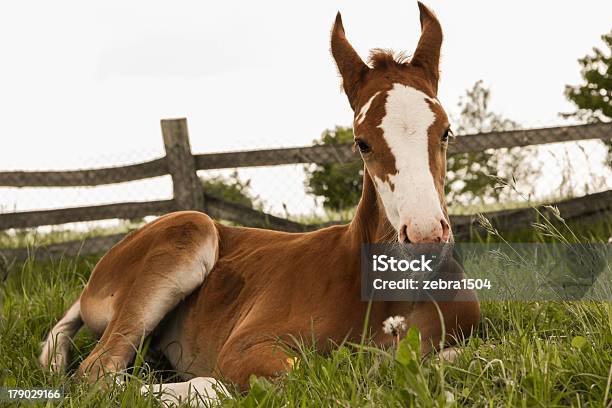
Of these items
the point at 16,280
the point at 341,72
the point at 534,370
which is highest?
the point at 341,72

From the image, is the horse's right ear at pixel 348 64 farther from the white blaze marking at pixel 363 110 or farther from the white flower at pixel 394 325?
the white flower at pixel 394 325

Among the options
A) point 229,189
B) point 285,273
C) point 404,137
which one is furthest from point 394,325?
point 229,189

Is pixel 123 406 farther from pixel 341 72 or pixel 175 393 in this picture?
pixel 341 72

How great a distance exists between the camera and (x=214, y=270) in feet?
14.4

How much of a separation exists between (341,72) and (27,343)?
8.75 feet

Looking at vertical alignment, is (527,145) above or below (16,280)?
above

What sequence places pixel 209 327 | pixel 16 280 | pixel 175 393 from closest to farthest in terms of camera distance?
pixel 175 393
pixel 209 327
pixel 16 280

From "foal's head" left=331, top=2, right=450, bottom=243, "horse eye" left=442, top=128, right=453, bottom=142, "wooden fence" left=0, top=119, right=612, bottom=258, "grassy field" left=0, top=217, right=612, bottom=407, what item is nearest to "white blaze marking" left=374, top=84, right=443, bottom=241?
"foal's head" left=331, top=2, right=450, bottom=243

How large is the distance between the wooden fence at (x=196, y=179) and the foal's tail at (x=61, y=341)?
3.94 meters

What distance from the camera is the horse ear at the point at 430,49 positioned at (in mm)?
3562

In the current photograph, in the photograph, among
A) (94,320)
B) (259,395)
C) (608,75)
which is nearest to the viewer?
(259,395)

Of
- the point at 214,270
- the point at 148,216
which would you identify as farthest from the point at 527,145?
the point at 214,270

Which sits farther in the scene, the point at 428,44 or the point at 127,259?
the point at 127,259

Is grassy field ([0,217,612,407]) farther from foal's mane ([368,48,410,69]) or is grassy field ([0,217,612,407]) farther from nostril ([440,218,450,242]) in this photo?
foal's mane ([368,48,410,69])
